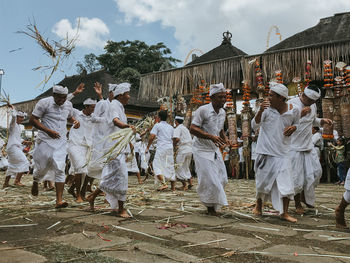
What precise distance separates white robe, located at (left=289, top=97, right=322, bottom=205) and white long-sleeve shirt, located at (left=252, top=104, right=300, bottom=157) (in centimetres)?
61

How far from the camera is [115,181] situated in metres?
5.23

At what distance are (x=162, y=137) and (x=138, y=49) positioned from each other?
1220 inches

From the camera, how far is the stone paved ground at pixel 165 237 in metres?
3.00

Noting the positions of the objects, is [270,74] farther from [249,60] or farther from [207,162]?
[207,162]

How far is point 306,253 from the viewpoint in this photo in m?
3.15

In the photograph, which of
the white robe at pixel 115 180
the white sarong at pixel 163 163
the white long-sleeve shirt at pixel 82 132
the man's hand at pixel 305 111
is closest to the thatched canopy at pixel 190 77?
the white sarong at pixel 163 163

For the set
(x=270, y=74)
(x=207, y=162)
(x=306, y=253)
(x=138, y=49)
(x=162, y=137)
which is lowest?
(x=306, y=253)

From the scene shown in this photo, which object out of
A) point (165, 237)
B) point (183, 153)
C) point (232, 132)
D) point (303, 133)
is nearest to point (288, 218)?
Result: point (303, 133)

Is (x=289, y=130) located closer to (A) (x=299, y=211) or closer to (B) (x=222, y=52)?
(A) (x=299, y=211)

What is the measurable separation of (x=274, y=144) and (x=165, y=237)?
238cm

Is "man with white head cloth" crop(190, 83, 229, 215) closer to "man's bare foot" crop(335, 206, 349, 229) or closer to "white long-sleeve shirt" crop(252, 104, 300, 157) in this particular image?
"white long-sleeve shirt" crop(252, 104, 300, 157)

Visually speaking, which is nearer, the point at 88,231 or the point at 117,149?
the point at 88,231

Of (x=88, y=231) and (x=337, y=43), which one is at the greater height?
(x=337, y=43)

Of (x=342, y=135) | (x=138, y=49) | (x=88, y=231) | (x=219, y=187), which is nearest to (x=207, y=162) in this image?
(x=219, y=187)
